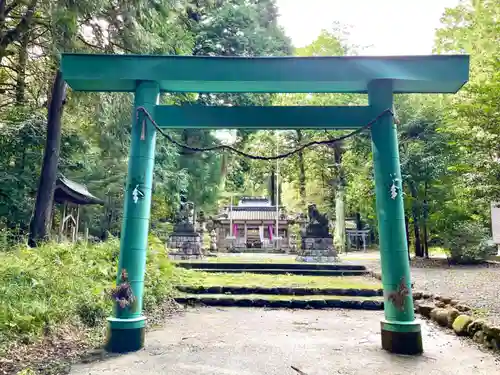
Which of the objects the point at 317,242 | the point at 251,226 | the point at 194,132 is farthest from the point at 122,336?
the point at 251,226

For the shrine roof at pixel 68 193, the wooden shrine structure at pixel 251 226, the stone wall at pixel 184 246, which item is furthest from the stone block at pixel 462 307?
the wooden shrine structure at pixel 251 226

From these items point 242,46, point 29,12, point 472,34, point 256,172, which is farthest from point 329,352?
point 256,172

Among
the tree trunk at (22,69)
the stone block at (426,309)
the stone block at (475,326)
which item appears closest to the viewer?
the stone block at (475,326)

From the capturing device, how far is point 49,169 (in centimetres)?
903

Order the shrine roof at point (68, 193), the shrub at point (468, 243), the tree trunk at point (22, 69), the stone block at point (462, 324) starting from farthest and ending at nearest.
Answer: the shrub at point (468, 243)
the shrine roof at point (68, 193)
the tree trunk at point (22, 69)
the stone block at point (462, 324)

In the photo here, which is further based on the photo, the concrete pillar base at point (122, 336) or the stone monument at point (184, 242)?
the stone monument at point (184, 242)

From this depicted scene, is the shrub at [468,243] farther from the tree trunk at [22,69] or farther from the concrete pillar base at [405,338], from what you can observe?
the tree trunk at [22,69]

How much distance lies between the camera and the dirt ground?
3.38 m

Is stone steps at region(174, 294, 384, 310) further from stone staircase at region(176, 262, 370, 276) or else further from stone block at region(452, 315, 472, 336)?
stone staircase at region(176, 262, 370, 276)

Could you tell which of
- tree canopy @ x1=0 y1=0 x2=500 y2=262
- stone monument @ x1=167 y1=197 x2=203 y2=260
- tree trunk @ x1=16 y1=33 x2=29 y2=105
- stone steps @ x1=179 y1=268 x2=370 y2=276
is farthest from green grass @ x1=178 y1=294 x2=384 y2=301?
stone monument @ x1=167 y1=197 x2=203 y2=260

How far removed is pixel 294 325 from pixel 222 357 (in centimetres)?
186

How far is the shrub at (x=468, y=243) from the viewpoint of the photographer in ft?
41.1

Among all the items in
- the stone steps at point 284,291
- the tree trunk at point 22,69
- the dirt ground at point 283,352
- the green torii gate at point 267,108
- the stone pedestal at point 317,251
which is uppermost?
the tree trunk at point 22,69

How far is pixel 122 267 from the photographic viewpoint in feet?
12.9
